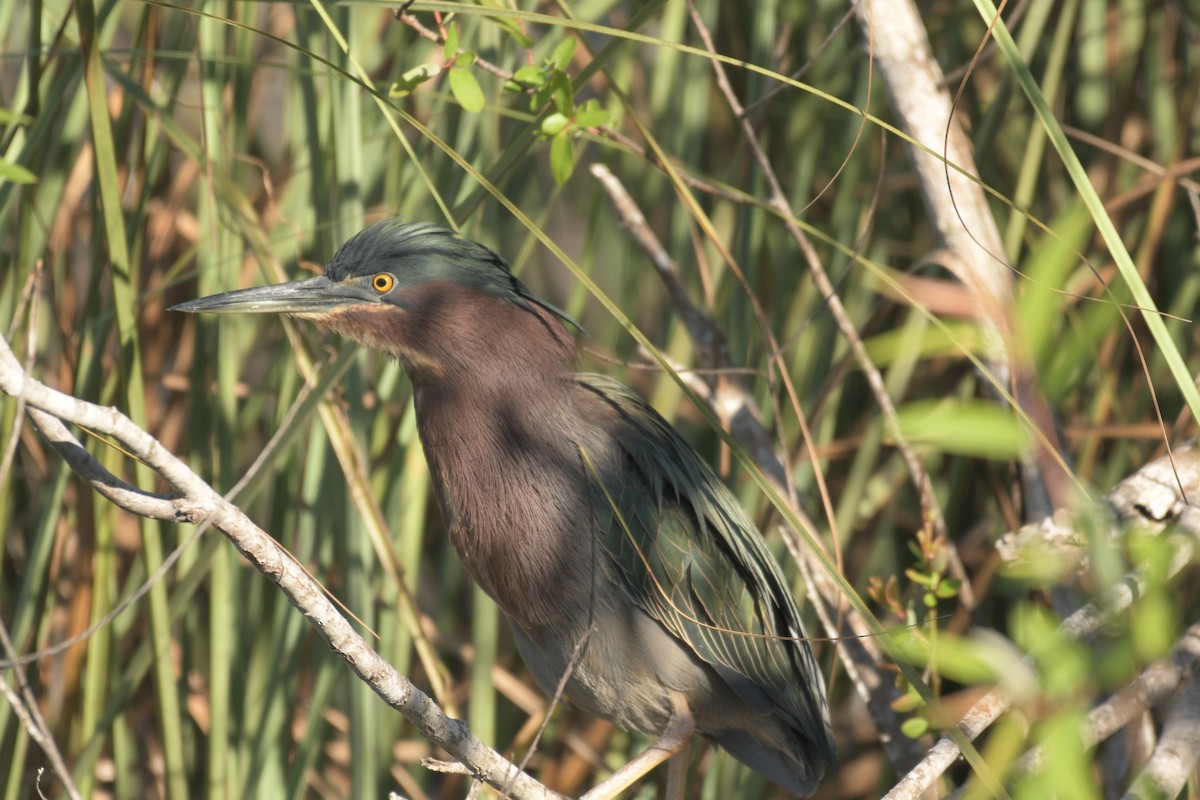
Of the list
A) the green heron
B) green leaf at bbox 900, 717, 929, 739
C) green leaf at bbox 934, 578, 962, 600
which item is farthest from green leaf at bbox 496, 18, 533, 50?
green leaf at bbox 900, 717, 929, 739

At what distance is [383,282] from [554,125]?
0.53 m

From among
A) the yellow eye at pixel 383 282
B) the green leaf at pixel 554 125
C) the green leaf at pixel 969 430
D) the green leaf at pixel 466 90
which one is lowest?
the green leaf at pixel 969 430

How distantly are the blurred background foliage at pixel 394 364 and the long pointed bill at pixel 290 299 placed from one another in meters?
0.11

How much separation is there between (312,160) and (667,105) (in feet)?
3.14

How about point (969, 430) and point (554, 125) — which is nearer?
point (969, 430)

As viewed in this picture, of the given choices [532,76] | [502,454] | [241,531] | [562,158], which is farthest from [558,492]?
[241,531]

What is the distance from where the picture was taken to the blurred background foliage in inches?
83.5

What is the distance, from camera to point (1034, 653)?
1.55 metres

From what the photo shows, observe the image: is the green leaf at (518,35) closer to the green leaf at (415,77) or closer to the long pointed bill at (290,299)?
the green leaf at (415,77)

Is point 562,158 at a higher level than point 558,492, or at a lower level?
higher

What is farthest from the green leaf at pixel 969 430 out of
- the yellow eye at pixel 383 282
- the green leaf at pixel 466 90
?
the yellow eye at pixel 383 282

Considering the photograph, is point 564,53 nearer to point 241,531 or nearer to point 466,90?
point 466,90

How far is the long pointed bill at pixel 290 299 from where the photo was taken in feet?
6.35

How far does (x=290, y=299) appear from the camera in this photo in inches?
80.4
